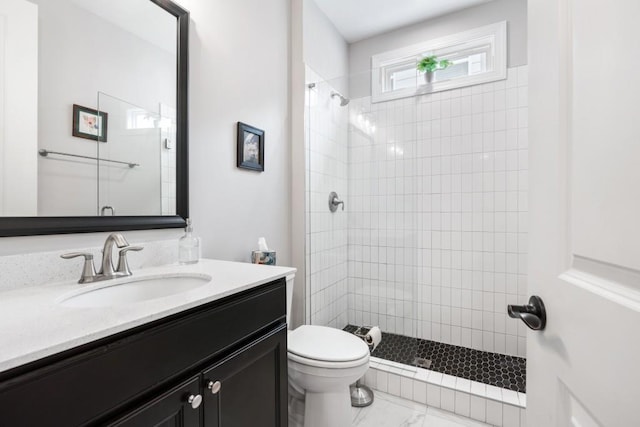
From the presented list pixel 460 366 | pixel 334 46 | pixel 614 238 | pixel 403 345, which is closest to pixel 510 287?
pixel 460 366

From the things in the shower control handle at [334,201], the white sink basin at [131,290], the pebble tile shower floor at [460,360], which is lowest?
the pebble tile shower floor at [460,360]

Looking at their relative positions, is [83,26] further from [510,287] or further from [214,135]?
[510,287]

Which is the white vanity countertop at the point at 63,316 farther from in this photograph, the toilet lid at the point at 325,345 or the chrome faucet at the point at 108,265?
the toilet lid at the point at 325,345

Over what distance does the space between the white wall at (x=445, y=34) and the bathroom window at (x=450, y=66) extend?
5 cm

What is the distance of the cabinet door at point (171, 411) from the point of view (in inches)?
24.7

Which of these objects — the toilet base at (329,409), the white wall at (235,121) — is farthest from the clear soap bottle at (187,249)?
the toilet base at (329,409)

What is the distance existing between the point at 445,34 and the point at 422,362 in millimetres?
2551

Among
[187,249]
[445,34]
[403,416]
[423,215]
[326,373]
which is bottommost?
[403,416]

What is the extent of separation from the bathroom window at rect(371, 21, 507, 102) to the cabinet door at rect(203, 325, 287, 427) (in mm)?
2244

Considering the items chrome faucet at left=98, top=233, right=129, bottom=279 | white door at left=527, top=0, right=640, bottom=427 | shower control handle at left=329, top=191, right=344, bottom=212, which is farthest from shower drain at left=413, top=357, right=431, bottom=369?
chrome faucet at left=98, top=233, right=129, bottom=279

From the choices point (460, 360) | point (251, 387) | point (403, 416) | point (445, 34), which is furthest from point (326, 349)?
point (445, 34)

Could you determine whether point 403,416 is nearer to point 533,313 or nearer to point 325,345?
point 325,345

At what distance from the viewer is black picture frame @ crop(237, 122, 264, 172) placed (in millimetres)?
1645

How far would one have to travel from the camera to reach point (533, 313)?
62 cm
